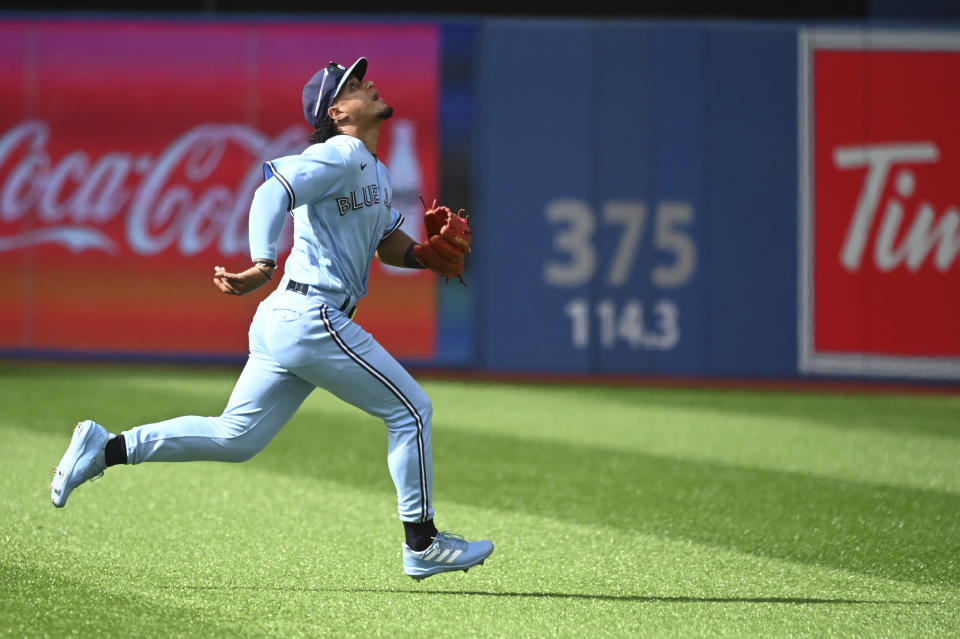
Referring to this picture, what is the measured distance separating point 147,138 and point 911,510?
8000mm

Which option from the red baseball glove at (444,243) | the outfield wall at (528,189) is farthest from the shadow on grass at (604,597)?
the outfield wall at (528,189)

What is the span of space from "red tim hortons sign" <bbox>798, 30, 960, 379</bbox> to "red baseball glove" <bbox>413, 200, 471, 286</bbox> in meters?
7.35

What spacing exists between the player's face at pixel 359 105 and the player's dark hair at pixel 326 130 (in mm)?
74

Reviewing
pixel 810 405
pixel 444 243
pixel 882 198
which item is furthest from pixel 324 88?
pixel 882 198

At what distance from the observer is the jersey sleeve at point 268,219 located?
13.5 ft

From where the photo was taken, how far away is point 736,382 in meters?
11.7

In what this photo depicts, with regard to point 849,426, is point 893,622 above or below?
above

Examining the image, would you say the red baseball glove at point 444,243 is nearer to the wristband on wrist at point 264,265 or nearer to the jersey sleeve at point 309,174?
the jersey sleeve at point 309,174

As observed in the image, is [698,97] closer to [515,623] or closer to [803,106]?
[803,106]

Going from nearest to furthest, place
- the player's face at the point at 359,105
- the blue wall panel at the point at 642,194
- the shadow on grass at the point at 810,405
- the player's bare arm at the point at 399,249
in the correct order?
the player's face at the point at 359,105 < the player's bare arm at the point at 399,249 < the shadow on grass at the point at 810,405 < the blue wall panel at the point at 642,194

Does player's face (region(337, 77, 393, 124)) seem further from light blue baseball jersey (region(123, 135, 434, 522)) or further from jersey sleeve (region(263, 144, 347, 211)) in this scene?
jersey sleeve (region(263, 144, 347, 211))

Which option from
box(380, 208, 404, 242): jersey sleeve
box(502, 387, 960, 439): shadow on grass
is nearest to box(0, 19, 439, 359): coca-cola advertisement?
box(502, 387, 960, 439): shadow on grass

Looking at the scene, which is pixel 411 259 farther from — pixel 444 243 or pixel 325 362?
pixel 325 362

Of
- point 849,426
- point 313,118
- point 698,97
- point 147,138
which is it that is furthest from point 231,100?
point 313,118
